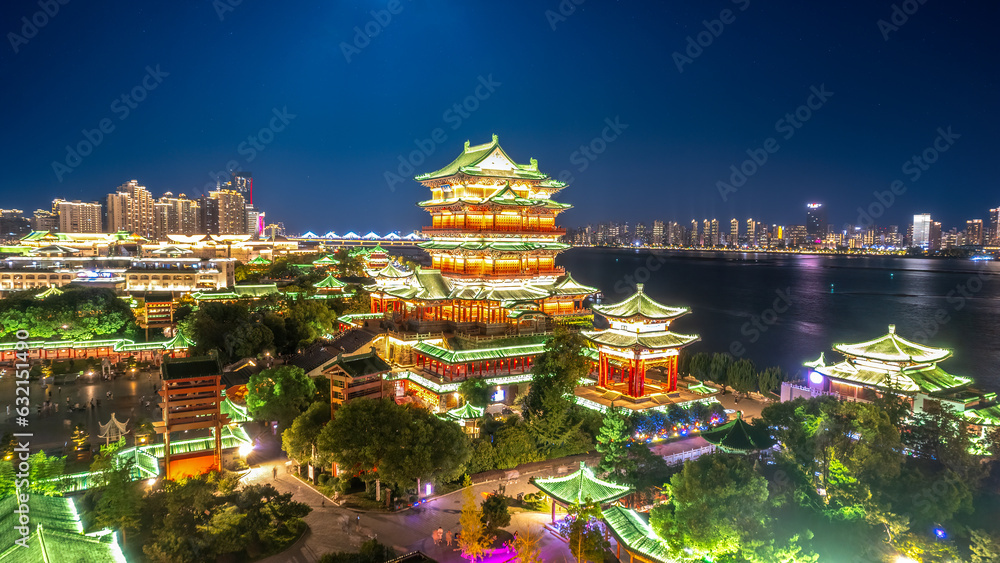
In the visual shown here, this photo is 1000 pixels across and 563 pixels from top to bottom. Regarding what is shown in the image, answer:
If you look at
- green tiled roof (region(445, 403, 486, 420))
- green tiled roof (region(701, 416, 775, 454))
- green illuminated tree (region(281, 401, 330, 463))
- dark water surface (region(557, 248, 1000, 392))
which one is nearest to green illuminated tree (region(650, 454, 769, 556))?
green tiled roof (region(701, 416, 775, 454))

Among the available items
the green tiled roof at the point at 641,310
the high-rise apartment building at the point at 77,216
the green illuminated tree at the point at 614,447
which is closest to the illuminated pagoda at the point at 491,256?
the green tiled roof at the point at 641,310

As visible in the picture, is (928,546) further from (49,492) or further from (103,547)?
(49,492)

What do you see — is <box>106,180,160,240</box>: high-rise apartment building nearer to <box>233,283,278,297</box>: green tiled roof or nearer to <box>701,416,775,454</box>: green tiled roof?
<box>233,283,278,297</box>: green tiled roof

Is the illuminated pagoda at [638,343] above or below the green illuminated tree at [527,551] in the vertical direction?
above

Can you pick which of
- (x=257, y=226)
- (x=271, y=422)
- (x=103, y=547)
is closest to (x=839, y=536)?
(x=103, y=547)

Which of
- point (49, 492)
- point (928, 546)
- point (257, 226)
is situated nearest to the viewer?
point (928, 546)

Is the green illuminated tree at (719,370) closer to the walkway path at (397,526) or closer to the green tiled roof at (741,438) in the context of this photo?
the green tiled roof at (741,438)

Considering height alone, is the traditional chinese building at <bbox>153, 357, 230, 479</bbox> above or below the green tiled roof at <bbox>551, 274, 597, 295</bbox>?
below
